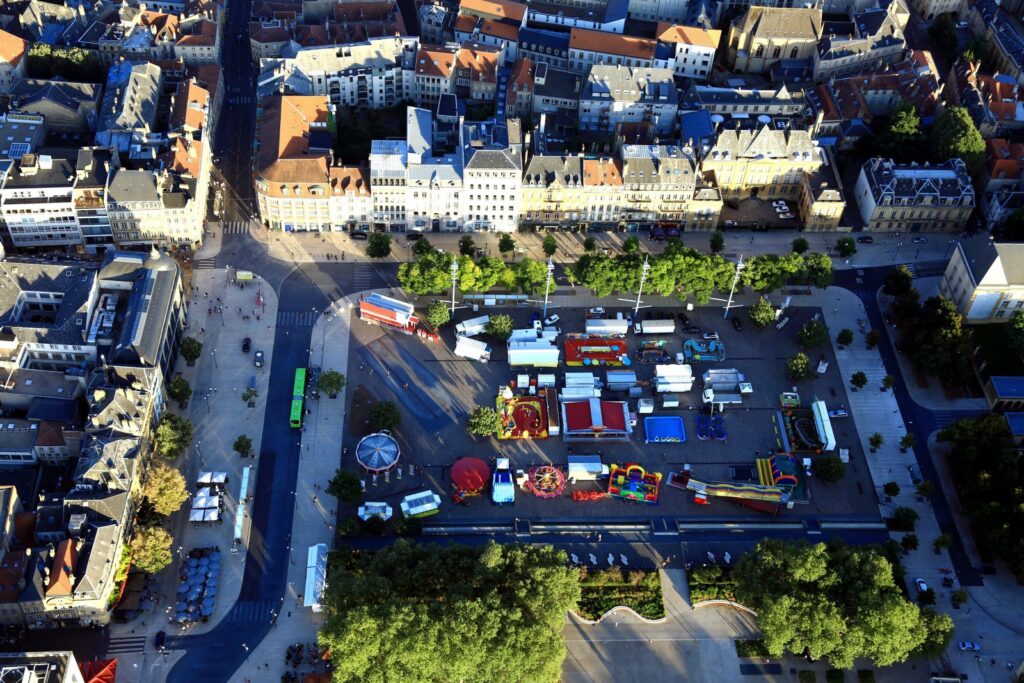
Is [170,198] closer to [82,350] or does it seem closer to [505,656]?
[82,350]

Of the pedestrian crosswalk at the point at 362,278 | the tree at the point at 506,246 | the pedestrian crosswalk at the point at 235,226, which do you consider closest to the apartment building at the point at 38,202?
the pedestrian crosswalk at the point at 235,226

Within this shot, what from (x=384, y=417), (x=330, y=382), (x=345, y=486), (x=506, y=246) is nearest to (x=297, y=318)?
(x=330, y=382)

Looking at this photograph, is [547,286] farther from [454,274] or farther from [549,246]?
[454,274]

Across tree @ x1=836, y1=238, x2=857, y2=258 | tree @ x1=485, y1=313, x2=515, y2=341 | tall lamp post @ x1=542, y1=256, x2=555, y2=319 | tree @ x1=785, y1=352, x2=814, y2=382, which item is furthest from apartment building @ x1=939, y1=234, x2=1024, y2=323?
tree @ x1=485, y1=313, x2=515, y2=341

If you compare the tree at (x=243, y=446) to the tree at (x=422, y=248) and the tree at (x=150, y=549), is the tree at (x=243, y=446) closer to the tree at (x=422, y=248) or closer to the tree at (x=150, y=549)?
the tree at (x=150, y=549)

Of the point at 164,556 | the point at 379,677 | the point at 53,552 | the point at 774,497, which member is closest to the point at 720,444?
the point at 774,497

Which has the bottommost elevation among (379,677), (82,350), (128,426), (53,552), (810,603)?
(379,677)
